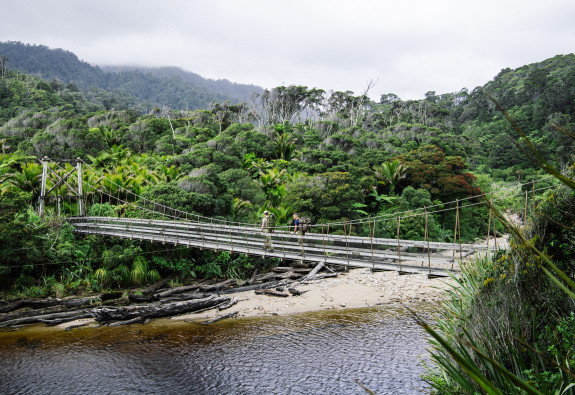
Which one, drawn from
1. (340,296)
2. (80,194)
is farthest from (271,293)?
(80,194)

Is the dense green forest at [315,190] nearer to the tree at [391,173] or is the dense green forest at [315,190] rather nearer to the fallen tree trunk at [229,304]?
the tree at [391,173]

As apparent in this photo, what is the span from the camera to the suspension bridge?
6.82 m

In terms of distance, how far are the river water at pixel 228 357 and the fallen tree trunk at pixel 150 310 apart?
0.30 meters

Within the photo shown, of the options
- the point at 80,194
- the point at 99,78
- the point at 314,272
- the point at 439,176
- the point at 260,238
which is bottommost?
the point at 314,272

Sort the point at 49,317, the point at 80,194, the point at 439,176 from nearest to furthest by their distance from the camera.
Answer: 1. the point at 49,317
2. the point at 80,194
3. the point at 439,176

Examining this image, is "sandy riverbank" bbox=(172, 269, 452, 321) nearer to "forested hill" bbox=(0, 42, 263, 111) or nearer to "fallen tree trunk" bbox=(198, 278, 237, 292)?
"fallen tree trunk" bbox=(198, 278, 237, 292)

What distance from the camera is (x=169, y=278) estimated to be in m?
12.0

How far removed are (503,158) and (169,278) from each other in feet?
82.5

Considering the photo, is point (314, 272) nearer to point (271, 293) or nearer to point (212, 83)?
point (271, 293)

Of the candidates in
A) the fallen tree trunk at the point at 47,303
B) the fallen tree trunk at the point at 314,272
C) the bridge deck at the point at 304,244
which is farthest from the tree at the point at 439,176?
the fallen tree trunk at the point at 47,303

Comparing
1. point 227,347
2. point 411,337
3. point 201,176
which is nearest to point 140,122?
point 201,176

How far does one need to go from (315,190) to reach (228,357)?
853 centimetres

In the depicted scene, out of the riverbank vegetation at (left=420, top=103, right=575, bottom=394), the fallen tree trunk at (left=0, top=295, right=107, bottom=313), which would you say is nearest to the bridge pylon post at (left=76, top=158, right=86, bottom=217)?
the fallen tree trunk at (left=0, top=295, right=107, bottom=313)

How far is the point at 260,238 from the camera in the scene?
9562 millimetres
